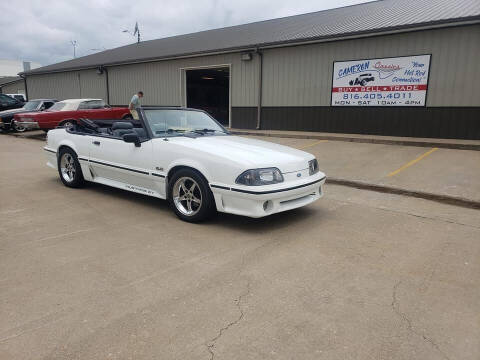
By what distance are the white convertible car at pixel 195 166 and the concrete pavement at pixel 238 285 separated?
34 centimetres

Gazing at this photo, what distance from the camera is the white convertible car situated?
4.30 meters

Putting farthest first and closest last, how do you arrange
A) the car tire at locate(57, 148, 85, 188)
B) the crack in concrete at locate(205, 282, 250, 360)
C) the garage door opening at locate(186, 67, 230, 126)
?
the garage door opening at locate(186, 67, 230, 126) → the car tire at locate(57, 148, 85, 188) → the crack in concrete at locate(205, 282, 250, 360)

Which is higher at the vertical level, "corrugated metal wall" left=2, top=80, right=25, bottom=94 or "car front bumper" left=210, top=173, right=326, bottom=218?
"corrugated metal wall" left=2, top=80, right=25, bottom=94

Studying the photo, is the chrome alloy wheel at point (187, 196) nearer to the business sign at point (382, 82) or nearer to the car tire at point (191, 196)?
the car tire at point (191, 196)

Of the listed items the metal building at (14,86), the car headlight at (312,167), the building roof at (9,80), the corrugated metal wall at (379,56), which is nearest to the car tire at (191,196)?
the car headlight at (312,167)

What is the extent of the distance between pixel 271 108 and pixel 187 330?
43.2 feet

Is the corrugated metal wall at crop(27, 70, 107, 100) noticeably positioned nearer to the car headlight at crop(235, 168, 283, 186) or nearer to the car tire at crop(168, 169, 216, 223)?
the car tire at crop(168, 169, 216, 223)

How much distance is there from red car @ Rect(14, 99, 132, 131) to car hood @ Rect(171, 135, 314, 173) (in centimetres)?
1040

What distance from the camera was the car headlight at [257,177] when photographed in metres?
4.23

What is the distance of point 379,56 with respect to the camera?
39.8ft

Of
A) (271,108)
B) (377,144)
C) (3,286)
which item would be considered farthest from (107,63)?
(3,286)

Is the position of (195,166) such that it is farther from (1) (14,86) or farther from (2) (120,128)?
(1) (14,86)

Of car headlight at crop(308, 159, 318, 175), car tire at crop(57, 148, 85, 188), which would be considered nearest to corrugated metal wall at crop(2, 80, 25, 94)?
car tire at crop(57, 148, 85, 188)

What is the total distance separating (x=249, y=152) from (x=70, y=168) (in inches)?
144
